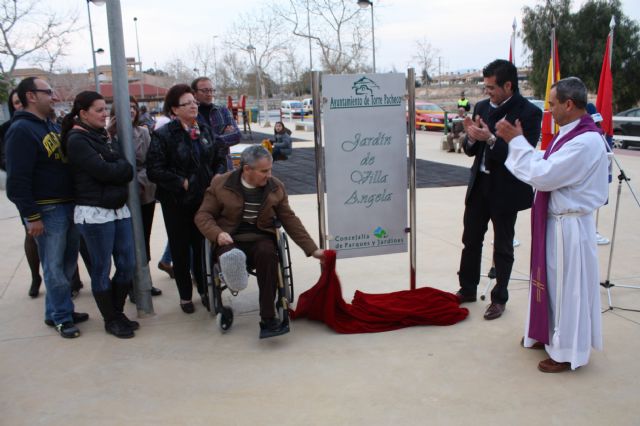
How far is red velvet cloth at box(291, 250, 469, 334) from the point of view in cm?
380

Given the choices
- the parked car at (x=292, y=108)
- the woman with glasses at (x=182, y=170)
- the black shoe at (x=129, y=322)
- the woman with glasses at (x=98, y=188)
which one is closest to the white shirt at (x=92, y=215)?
the woman with glasses at (x=98, y=188)

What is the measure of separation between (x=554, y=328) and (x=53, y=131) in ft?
11.2

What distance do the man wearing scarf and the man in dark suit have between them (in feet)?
1.63

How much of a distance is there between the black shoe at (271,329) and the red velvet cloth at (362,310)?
0.37 metres

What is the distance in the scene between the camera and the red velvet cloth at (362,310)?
3.80 meters

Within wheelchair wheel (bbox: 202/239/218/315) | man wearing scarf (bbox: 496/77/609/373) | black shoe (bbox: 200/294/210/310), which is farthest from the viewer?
black shoe (bbox: 200/294/210/310)

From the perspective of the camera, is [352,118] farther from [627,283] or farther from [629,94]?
[629,94]

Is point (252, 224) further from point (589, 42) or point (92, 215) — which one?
point (589, 42)

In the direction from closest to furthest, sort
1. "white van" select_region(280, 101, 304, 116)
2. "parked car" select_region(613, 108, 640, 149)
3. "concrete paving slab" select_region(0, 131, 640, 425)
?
→ "concrete paving slab" select_region(0, 131, 640, 425) < "parked car" select_region(613, 108, 640, 149) < "white van" select_region(280, 101, 304, 116)

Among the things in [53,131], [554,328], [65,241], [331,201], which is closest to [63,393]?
[65,241]

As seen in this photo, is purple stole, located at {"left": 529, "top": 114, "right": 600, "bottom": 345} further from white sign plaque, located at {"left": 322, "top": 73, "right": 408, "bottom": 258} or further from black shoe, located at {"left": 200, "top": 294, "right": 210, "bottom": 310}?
black shoe, located at {"left": 200, "top": 294, "right": 210, "bottom": 310}

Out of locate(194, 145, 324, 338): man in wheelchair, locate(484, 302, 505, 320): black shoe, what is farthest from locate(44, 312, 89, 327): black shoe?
locate(484, 302, 505, 320): black shoe

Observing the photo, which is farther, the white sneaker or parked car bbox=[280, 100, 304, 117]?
parked car bbox=[280, 100, 304, 117]

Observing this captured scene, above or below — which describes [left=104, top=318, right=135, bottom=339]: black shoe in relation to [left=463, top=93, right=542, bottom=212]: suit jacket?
below
